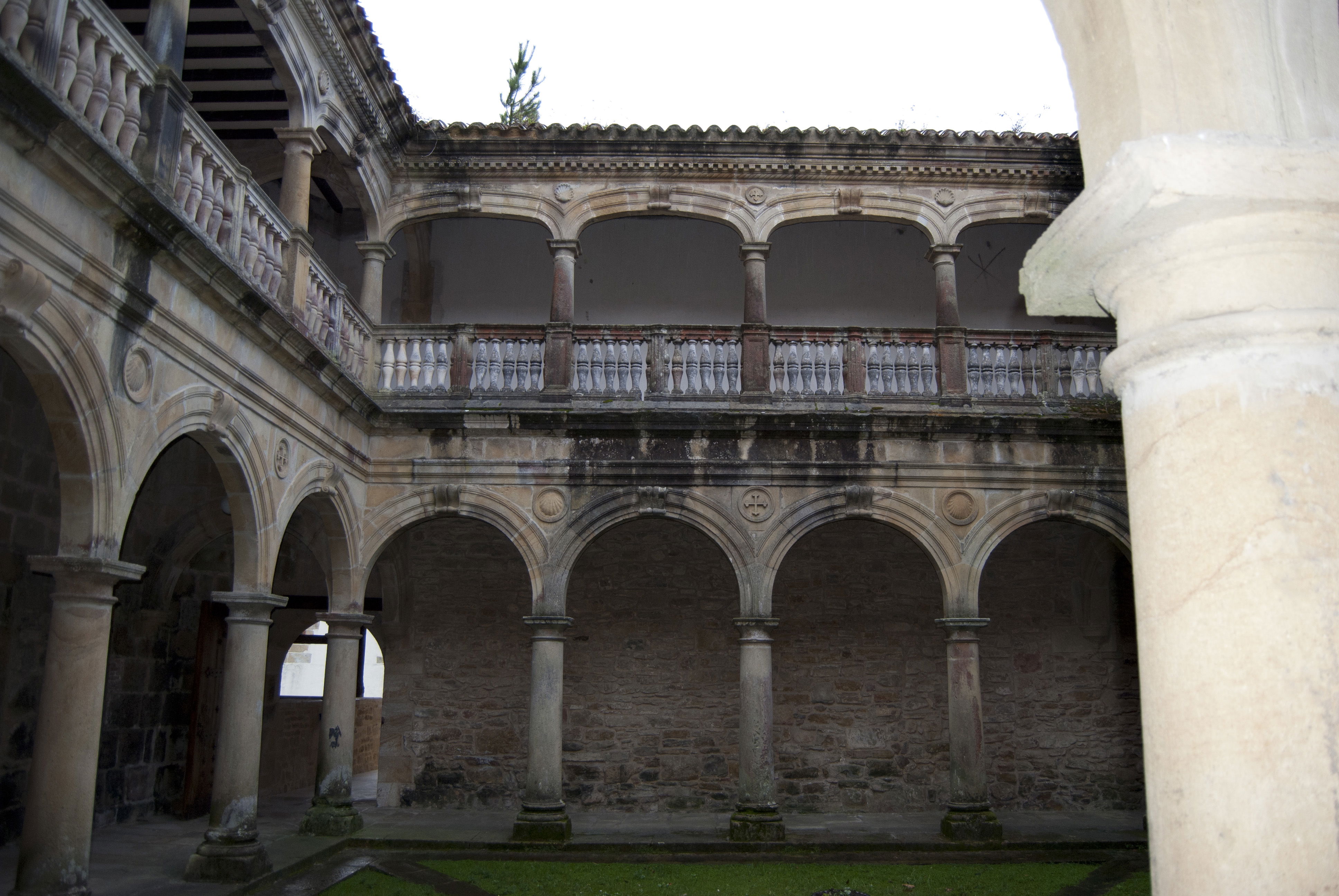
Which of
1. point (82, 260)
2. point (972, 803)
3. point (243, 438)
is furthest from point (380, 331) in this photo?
point (972, 803)

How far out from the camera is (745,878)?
809 cm

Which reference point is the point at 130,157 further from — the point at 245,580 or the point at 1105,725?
the point at 1105,725

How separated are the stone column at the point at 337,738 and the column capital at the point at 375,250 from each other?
3702 millimetres

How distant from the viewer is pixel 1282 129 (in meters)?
2.44

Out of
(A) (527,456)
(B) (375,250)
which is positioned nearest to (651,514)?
(A) (527,456)

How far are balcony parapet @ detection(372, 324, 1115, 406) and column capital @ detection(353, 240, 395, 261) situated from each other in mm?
869

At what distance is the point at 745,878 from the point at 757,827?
4.00ft

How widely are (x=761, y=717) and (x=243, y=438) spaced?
17.0 ft

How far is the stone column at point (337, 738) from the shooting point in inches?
369

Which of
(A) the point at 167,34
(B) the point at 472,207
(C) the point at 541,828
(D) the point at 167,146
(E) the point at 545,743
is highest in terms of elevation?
(B) the point at 472,207

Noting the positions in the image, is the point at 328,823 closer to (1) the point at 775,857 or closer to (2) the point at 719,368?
(1) the point at 775,857

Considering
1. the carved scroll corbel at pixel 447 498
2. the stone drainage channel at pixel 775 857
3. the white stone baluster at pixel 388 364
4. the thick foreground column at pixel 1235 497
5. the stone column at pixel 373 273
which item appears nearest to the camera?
the thick foreground column at pixel 1235 497

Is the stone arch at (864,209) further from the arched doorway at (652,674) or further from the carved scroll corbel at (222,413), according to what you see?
the carved scroll corbel at (222,413)

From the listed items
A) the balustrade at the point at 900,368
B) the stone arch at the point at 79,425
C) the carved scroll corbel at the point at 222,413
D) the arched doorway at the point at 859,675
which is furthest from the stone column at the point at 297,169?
the arched doorway at the point at 859,675
